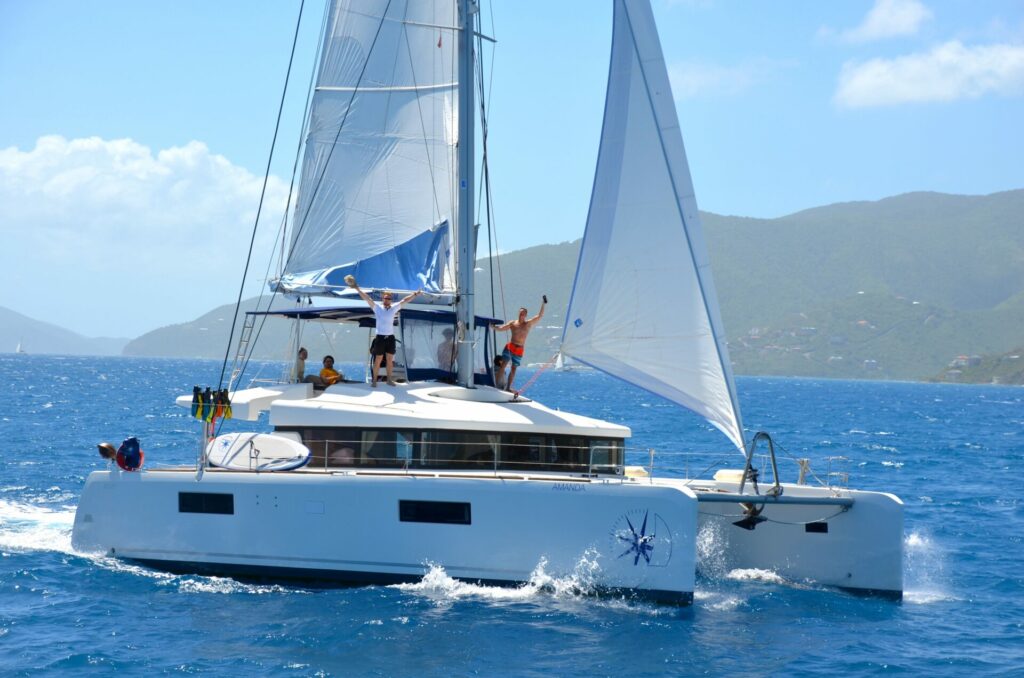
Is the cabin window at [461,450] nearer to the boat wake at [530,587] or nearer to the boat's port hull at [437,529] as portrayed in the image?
the boat's port hull at [437,529]

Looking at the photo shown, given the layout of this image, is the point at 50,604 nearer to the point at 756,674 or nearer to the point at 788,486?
the point at 756,674

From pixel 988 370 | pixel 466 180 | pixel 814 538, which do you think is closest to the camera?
pixel 814 538

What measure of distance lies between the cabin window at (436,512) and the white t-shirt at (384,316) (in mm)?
2684

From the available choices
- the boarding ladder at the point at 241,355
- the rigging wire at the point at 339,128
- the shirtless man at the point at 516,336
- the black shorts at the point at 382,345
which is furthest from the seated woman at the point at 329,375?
the shirtless man at the point at 516,336

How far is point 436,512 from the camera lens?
13.2m

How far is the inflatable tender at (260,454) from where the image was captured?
1381 centimetres

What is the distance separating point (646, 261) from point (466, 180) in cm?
277

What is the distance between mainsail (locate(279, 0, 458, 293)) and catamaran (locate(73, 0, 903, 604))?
0.03m

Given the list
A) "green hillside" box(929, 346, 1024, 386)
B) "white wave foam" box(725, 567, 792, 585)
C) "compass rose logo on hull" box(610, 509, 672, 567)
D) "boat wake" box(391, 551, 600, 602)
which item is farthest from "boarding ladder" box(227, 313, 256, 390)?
"green hillside" box(929, 346, 1024, 386)

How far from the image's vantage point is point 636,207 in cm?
1448

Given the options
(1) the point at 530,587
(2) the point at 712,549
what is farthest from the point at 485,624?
(2) the point at 712,549

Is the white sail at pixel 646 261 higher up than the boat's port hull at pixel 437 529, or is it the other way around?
the white sail at pixel 646 261

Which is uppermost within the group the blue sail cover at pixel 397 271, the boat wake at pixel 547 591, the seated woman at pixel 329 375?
the blue sail cover at pixel 397 271

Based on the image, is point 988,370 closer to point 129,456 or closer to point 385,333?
point 385,333
